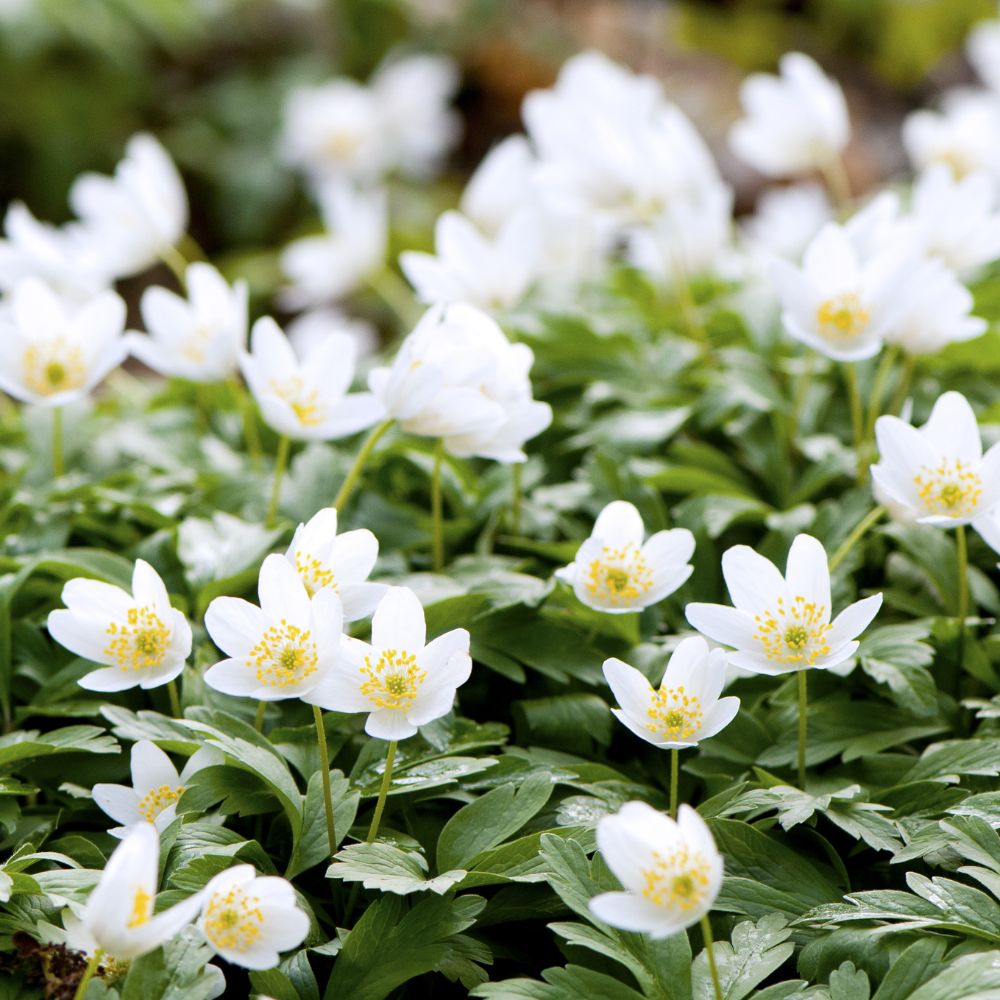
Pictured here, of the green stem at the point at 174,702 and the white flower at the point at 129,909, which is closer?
the white flower at the point at 129,909

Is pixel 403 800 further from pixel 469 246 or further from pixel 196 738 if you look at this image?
pixel 469 246

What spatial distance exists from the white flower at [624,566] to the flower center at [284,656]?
0.32 m

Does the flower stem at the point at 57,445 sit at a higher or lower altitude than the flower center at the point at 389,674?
lower

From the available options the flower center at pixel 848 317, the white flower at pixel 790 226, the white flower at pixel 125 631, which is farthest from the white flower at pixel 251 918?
the white flower at pixel 790 226

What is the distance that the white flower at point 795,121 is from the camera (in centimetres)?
215

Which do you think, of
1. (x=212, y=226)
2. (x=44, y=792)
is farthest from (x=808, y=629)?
(x=212, y=226)

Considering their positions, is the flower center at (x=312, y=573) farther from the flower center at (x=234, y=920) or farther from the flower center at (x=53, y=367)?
the flower center at (x=53, y=367)

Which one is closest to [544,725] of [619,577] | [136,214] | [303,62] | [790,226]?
[619,577]

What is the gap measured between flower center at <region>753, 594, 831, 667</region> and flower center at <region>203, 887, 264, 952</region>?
21.8 inches

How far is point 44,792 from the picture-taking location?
135 centimetres

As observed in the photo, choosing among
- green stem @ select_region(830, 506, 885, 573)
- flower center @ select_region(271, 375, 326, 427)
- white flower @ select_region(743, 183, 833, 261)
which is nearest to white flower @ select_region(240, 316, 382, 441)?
→ flower center @ select_region(271, 375, 326, 427)

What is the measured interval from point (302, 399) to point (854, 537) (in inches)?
28.4

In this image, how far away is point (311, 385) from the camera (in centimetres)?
155

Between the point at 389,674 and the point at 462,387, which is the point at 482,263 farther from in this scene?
the point at 389,674
